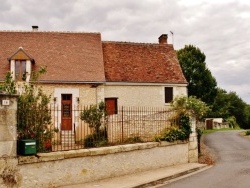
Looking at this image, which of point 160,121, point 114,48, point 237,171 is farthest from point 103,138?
point 114,48

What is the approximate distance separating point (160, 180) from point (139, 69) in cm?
1366

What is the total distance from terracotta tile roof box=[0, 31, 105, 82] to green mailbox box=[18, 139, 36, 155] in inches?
455

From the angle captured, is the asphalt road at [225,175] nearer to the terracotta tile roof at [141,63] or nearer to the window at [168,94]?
the window at [168,94]

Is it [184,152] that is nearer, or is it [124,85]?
[184,152]

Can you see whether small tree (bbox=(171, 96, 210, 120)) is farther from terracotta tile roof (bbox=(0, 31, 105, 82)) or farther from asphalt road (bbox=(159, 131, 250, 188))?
terracotta tile roof (bbox=(0, 31, 105, 82))

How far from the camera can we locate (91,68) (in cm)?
2106

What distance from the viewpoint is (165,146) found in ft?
41.3

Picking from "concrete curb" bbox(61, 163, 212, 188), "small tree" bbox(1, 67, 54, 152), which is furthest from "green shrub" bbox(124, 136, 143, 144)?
"small tree" bbox(1, 67, 54, 152)

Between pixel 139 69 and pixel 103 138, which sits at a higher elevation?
pixel 139 69

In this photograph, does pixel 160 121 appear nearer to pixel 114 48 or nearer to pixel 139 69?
pixel 139 69

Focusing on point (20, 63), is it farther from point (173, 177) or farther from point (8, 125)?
point (173, 177)

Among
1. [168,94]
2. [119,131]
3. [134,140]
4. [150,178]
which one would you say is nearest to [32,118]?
[150,178]

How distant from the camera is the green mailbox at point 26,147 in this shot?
8.30m

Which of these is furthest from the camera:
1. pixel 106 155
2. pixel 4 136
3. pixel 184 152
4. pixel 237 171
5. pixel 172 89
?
pixel 172 89
